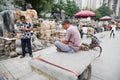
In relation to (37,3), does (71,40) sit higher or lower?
lower

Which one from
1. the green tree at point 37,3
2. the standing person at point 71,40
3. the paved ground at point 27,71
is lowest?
the paved ground at point 27,71

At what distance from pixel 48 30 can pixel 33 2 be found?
9585 mm

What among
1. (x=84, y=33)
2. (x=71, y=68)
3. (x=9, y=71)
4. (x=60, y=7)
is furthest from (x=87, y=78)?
(x=60, y=7)

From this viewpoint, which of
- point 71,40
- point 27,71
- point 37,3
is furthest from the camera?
point 37,3

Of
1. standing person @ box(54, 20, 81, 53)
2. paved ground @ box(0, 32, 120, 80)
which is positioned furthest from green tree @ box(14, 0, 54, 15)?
standing person @ box(54, 20, 81, 53)

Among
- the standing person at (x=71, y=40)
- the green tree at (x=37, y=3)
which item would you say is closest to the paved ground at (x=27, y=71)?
the standing person at (x=71, y=40)

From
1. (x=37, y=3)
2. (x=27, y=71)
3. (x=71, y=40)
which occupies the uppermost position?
(x=37, y=3)

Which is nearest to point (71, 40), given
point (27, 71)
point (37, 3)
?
point (27, 71)

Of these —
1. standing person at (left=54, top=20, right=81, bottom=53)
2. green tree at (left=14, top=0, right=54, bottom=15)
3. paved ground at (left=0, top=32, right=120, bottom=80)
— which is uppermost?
green tree at (left=14, top=0, right=54, bottom=15)

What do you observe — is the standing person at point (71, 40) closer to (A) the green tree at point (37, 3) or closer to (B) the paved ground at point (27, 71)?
(B) the paved ground at point (27, 71)

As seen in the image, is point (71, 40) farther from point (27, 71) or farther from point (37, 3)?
point (37, 3)

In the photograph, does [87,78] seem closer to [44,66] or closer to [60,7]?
[44,66]

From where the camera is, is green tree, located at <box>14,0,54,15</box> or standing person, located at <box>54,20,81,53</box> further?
green tree, located at <box>14,0,54,15</box>

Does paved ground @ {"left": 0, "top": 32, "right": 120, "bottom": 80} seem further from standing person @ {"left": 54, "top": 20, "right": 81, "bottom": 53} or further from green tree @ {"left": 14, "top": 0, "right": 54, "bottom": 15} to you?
green tree @ {"left": 14, "top": 0, "right": 54, "bottom": 15}
